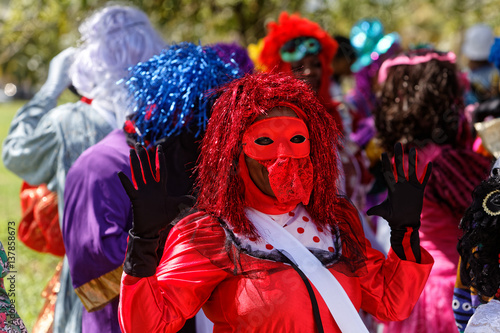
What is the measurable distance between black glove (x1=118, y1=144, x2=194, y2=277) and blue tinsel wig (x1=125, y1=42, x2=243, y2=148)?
79 cm

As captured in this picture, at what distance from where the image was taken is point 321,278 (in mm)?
2045

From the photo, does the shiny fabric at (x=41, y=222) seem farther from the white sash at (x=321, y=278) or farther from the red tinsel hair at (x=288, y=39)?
the red tinsel hair at (x=288, y=39)

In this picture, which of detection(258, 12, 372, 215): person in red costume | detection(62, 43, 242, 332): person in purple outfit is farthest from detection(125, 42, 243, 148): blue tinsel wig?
detection(258, 12, 372, 215): person in red costume

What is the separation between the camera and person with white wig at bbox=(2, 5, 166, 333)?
3.22m

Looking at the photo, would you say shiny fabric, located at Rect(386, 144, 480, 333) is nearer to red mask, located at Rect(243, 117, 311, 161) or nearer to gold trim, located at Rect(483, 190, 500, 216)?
gold trim, located at Rect(483, 190, 500, 216)

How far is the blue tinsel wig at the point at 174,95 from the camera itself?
269 cm

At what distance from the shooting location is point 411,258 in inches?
86.3

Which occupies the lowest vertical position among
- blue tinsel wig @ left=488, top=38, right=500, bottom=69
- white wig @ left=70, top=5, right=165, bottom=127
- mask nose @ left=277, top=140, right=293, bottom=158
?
mask nose @ left=277, top=140, right=293, bottom=158

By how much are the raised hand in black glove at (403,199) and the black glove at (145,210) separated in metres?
0.74

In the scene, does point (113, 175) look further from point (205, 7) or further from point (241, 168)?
point (205, 7)

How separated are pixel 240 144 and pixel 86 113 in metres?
1.43

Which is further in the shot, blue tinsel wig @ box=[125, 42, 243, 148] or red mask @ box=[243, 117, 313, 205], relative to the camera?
blue tinsel wig @ box=[125, 42, 243, 148]

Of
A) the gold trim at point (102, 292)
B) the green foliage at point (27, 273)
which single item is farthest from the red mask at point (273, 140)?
the green foliage at point (27, 273)

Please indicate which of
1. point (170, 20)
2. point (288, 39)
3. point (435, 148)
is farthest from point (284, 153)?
point (170, 20)
